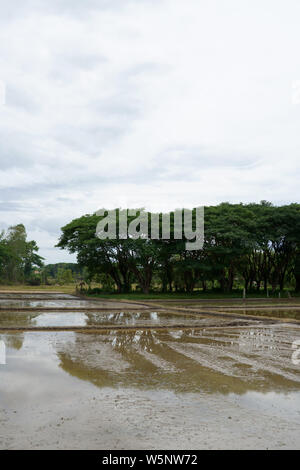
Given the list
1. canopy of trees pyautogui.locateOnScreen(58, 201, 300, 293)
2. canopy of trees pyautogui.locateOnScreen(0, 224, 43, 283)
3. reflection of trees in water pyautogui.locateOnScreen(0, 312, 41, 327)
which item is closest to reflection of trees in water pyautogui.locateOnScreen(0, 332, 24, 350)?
reflection of trees in water pyautogui.locateOnScreen(0, 312, 41, 327)

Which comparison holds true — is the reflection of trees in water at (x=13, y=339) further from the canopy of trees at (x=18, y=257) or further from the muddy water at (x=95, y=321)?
the canopy of trees at (x=18, y=257)

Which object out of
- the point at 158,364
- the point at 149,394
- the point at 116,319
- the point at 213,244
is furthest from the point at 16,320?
the point at 213,244

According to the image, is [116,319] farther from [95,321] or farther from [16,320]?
[16,320]

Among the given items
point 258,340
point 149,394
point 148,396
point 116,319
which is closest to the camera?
point 148,396

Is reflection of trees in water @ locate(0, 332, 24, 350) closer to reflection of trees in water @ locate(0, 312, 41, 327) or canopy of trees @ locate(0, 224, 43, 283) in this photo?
reflection of trees in water @ locate(0, 312, 41, 327)

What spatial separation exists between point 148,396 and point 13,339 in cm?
699

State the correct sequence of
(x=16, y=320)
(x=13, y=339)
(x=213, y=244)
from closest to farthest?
1. (x=13, y=339)
2. (x=16, y=320)
3. (x=213, y=244)

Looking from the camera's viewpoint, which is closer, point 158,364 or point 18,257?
point 158,364

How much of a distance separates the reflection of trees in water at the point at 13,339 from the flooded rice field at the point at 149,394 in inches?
1.2

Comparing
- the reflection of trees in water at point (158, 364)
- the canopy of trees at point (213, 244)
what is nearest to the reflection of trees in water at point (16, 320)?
the reflection of trees in water at point (158, 364)

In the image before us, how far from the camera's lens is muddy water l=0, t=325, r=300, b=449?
472 centimetres

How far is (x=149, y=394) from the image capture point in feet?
21.0

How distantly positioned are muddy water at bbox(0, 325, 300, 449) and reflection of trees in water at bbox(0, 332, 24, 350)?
5 centimetres
